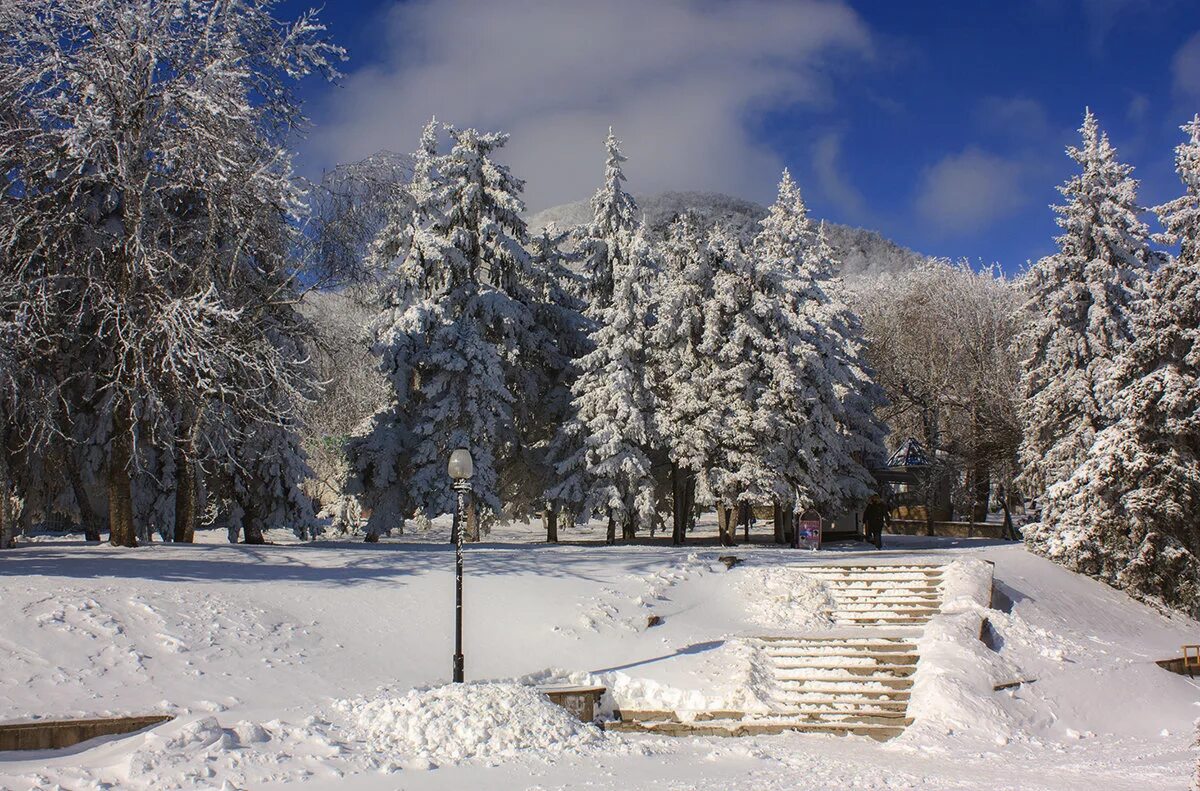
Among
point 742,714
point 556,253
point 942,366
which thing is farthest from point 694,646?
point 942,366

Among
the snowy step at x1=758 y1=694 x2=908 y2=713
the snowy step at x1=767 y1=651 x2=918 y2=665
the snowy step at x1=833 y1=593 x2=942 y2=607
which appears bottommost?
the snowy step at x1=758 y1=694 x2=908 y2=713

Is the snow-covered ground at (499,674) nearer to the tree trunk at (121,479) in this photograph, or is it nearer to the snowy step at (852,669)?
the snowy step at (852,669)

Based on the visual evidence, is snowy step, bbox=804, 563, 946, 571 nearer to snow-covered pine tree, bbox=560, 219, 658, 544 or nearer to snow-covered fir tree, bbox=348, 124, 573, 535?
snow-covered pine tree, bbox=560, 219, 658, 544

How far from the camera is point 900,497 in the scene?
1877 inches

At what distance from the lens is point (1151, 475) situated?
72.2ft

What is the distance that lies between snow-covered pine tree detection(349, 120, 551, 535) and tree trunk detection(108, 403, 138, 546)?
1048 cm

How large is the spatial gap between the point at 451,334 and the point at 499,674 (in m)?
15.5

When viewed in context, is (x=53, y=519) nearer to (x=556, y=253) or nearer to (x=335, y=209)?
(x=556, y=253)

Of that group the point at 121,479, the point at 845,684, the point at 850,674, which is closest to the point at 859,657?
the point at 850,674

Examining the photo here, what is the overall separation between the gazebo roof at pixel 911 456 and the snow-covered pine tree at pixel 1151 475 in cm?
1783

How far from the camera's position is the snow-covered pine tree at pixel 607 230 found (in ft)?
108

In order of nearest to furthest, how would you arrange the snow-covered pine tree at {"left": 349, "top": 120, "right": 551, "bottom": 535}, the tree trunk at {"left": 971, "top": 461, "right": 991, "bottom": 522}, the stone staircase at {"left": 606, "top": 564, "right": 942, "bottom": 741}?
the stone staircase at {"left": 606, "top": 564, "right": 942, "bottom": 741}, the snow-covered pine tree at {"left": 349, "top": 120, "right": 551, "bottom": 535}, the tree trunk at {"left": 971, "top": 461, "right": 991, "bottom": 522}

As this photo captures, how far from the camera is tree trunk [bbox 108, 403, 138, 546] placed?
16.5 meters

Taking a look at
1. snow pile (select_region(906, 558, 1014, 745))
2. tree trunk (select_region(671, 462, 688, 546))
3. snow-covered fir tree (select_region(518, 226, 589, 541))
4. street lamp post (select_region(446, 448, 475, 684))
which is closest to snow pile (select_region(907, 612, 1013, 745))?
snow pile (select_region(906, 558, 1014, 745))
